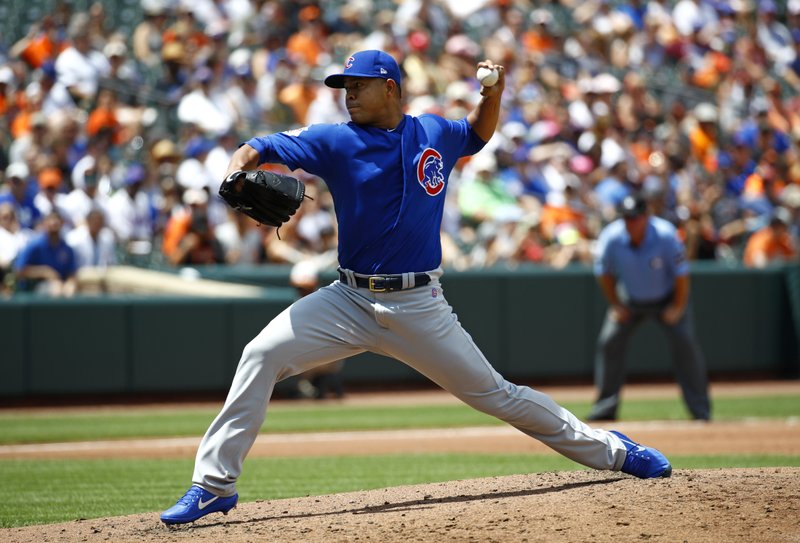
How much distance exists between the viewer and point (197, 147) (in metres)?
14.1

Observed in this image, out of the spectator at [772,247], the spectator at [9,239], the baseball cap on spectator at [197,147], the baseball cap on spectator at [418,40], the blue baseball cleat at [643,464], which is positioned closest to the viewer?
the blue baseball cleat at [643,464]

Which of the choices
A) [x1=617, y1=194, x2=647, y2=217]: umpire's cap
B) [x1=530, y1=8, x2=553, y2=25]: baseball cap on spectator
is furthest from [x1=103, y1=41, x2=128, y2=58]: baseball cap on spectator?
[x1=617, y1=194, x2=647, y2=217]: umpire's cap

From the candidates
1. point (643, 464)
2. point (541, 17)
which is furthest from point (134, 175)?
point (643, 464)

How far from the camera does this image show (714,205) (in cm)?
1606

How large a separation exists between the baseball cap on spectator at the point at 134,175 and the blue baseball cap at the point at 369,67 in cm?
856

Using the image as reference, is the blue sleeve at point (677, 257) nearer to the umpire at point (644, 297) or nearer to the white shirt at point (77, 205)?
the umpire at point (644, 297)

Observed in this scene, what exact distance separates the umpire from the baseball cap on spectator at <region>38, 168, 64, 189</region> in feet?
20.0

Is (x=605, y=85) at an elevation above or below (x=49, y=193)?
above

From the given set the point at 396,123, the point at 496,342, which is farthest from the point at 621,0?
the point at 396,123

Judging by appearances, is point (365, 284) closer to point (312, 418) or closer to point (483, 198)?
point (312, 418)

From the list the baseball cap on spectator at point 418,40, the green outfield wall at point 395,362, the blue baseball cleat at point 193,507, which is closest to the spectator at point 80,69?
the green outfield wall at point 395,362

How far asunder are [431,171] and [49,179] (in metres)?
8.68

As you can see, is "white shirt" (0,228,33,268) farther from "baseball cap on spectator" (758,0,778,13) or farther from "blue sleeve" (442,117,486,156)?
"baseball cap on spectator" (758,0,778,13)

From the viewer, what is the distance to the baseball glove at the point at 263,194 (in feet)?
Answer: 16.3
